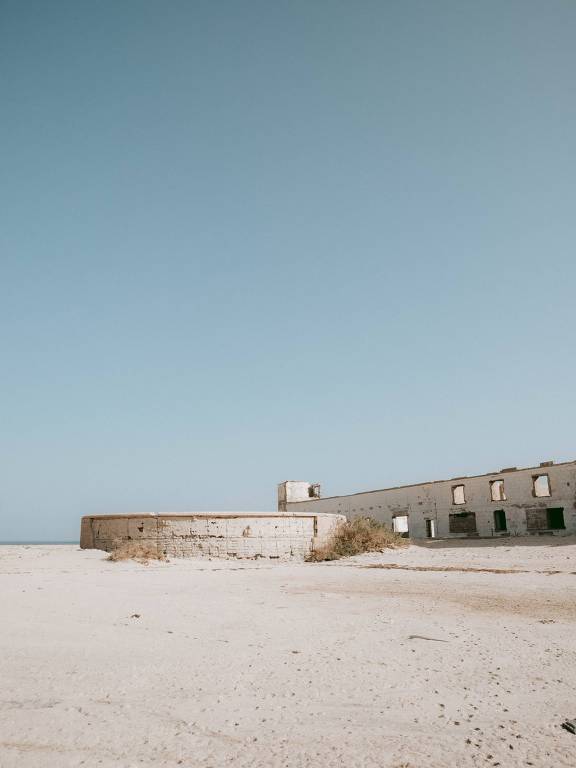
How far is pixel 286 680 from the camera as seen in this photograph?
4066mm

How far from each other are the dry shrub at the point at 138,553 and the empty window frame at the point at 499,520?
20.5 meters

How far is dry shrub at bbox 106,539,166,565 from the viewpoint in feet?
48.1

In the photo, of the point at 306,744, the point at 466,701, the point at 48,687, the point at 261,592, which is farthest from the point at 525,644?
the point at 261,592

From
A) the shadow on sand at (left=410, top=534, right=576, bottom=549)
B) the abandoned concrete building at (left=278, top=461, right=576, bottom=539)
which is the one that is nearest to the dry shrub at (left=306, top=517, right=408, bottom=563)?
the shadow on sand at (left=410, top=534, right=576, bottom=549)

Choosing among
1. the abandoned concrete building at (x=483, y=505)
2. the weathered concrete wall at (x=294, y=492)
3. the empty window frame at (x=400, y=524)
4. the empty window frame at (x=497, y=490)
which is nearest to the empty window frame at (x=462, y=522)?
the abandoned concrete building at (x=483, y=505)

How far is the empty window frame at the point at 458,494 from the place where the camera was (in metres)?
32.2

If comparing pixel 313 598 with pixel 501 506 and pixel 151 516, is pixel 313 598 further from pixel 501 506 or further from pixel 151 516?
pixel 501 506

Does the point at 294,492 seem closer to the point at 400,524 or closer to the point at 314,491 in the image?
the point at 314,491

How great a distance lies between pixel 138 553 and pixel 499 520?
21760 mm

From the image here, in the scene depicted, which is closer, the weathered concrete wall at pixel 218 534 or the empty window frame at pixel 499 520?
the weathered concrete wall at pixel 218 534

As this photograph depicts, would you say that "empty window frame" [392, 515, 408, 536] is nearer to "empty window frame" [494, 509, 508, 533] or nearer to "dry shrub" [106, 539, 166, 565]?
"empty window frame" [494, 509, 508, 533]

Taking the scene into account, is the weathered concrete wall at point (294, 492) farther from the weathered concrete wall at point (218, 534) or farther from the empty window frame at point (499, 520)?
the weathered concrete wall at point (218, 534)

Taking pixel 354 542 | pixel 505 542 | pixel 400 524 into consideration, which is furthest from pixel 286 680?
pixel 400 524

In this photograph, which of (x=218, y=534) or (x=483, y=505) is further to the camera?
(x=483, y=505)
